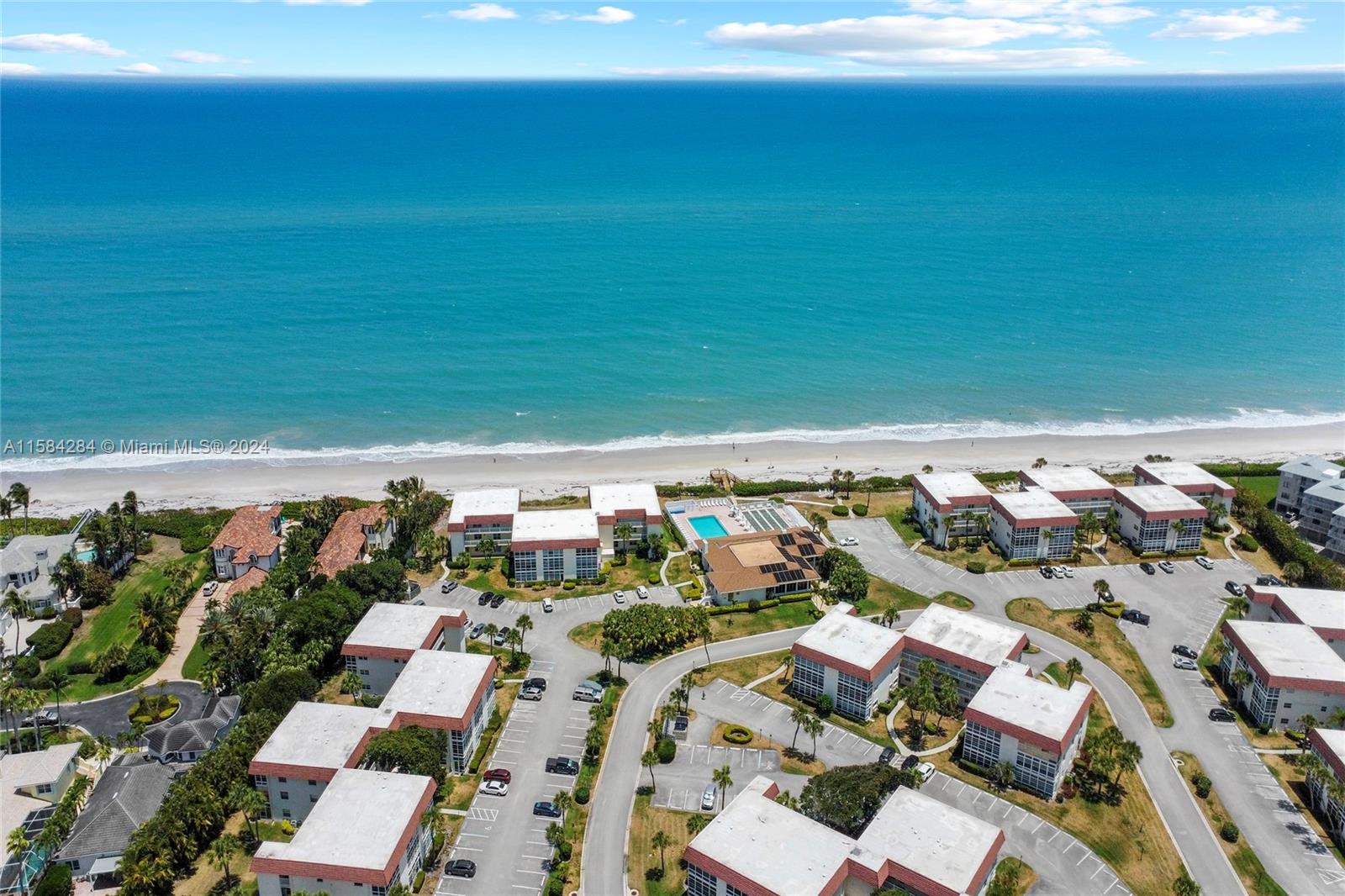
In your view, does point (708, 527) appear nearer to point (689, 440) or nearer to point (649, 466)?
point (649, 466)

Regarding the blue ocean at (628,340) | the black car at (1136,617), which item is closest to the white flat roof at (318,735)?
the blue ocean at (628,340)

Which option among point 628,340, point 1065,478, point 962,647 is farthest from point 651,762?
point 628,340

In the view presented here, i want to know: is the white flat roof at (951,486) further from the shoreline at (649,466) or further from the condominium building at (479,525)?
the condominium building at (479,525)

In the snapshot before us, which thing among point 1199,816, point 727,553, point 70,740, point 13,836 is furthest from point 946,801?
point 70,740

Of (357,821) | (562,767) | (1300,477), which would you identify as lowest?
(562,767)

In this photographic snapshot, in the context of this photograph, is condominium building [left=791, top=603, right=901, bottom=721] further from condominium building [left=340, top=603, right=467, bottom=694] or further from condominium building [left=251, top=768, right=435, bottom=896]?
condominium building [left=251, top=768, right=435, bottom=896]

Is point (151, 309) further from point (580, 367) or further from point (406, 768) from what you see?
point (406, 768)
